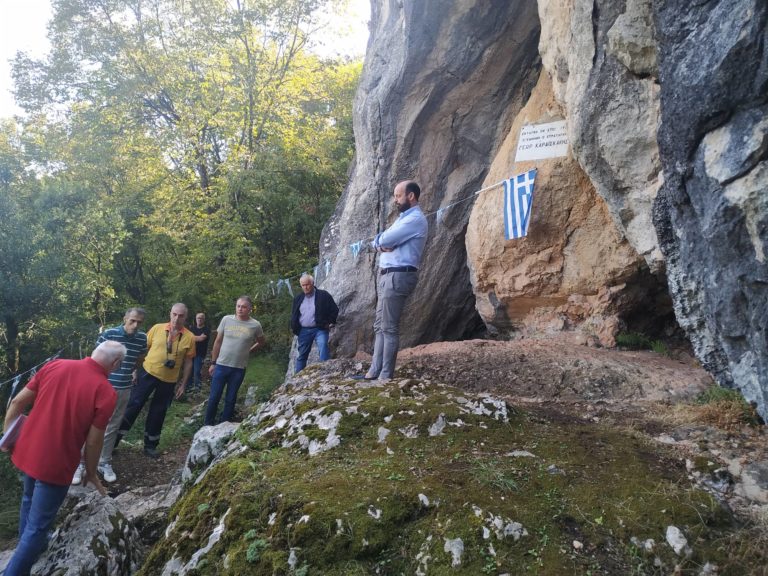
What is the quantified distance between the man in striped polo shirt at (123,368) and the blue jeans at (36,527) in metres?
2.24

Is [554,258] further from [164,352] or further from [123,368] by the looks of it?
[123,368]

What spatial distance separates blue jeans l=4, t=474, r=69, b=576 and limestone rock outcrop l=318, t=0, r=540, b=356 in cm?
623

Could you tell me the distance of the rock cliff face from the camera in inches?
157

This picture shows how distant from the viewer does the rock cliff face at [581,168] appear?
157 inches

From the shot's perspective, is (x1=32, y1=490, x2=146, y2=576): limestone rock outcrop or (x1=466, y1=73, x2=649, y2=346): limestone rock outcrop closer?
(x1=32, y1=490, x2=146, y2=576): limestone rock outcrop

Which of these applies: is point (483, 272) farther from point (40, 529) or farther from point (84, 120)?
point (84, 120)

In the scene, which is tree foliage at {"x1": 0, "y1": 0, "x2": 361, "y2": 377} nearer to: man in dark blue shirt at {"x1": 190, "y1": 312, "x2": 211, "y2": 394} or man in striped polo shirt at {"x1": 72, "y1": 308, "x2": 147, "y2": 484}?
man in dark blue shirt at {"x1": 190, "y1": 312, "x2": 211, "y2": 394}

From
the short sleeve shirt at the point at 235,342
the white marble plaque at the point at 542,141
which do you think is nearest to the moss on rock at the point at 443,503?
the short sleeve shirt at the point at 235,342

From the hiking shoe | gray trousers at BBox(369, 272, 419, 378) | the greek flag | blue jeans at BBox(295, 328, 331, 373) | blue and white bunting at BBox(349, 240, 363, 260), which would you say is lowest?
the hiking shoe

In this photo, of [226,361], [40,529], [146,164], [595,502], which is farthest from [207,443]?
[146,164]

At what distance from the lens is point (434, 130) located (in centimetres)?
991

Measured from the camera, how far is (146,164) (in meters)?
16.6

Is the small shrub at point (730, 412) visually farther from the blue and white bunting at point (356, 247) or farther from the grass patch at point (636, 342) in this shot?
the blue and white bunting at point (356, 247)

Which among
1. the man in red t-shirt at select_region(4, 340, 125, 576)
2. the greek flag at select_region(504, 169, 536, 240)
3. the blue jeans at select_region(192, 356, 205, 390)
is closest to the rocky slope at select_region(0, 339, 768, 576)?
the man in red t-shirt at select_region(4, 340, 125, 576)
